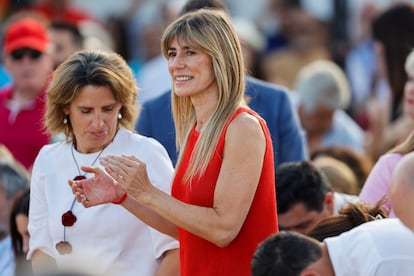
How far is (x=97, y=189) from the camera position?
16.0 feet

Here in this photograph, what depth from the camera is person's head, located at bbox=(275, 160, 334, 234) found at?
621 centimetres

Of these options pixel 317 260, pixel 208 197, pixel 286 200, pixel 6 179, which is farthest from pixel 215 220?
pixel 6 179

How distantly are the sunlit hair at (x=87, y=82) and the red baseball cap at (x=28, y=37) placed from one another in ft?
10.5

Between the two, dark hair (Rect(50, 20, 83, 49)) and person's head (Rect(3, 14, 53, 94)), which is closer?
person's head (Rect(3, 14, 53, 94))

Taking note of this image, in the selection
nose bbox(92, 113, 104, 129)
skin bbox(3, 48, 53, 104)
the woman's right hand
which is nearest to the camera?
the woman's right hand

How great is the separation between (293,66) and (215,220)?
280 inches

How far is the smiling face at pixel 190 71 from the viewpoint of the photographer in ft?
16.4

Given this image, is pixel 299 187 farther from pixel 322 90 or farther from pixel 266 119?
pixel 322 90

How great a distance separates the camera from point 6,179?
7.03m

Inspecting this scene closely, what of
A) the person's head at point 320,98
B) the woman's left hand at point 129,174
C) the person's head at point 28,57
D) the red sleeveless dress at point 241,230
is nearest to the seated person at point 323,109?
the person's head at point 320,98

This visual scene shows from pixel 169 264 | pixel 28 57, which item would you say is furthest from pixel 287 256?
pixel 28 57

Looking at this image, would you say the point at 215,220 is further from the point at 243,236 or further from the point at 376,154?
the point at 376,154

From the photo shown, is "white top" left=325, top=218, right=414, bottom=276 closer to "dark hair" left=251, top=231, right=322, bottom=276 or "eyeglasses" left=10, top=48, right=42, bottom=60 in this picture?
"dark hair" left=251, top=231, right=322, bottom=276

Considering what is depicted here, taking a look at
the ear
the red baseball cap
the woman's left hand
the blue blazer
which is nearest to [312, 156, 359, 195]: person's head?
the blue blazer
